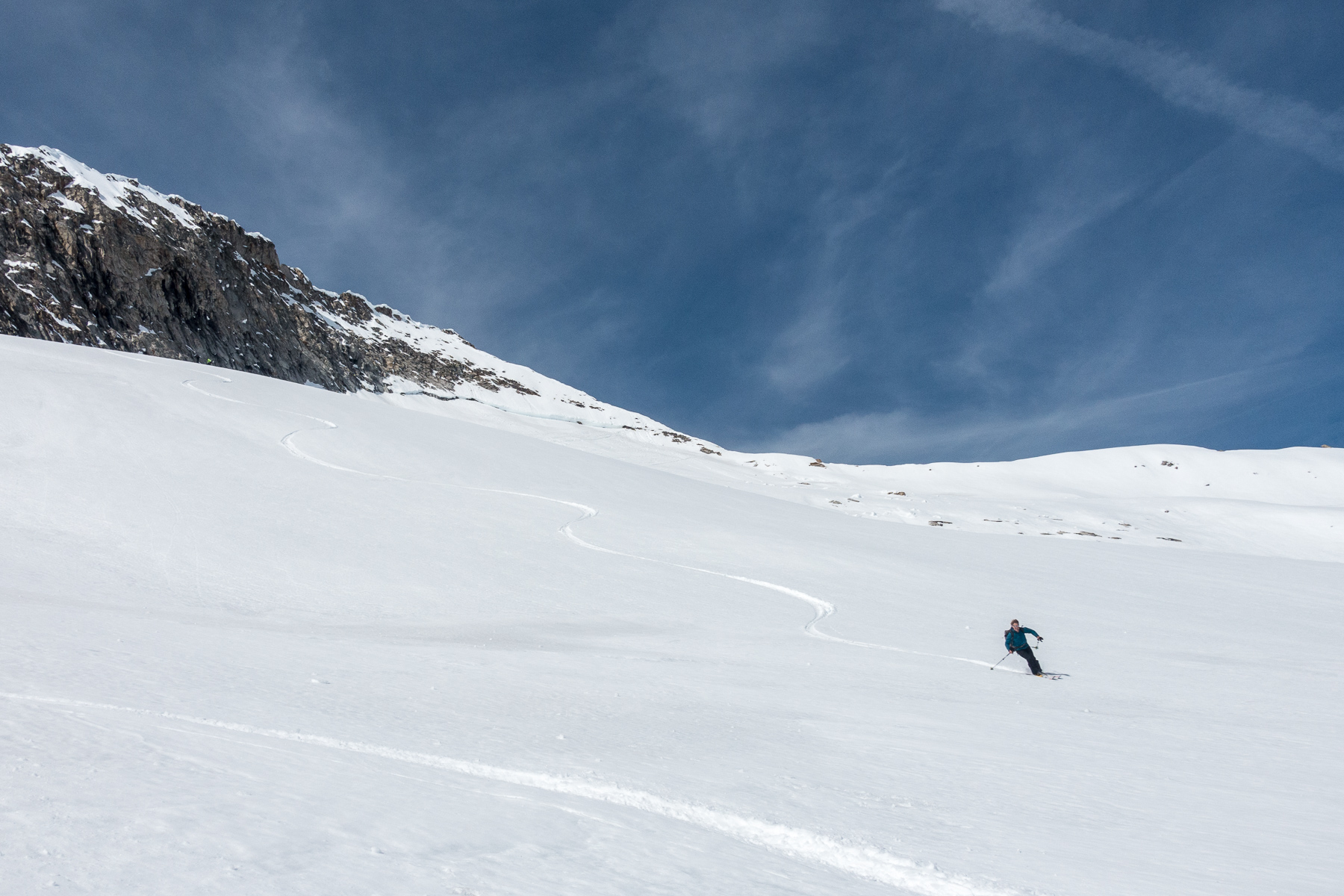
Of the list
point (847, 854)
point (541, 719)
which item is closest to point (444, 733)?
point (541, 719)

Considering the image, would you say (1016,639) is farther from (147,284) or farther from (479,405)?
(147,284)

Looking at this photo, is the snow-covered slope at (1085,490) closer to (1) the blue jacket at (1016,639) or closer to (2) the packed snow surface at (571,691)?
(2) the packed snow surface at (571,691)

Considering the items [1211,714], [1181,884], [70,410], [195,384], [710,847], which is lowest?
[710,847]

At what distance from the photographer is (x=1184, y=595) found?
1828 centimetres

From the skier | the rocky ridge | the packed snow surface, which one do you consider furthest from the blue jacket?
the rocky ridge

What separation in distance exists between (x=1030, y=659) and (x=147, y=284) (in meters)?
71.6

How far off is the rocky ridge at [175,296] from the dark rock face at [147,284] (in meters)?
0.11

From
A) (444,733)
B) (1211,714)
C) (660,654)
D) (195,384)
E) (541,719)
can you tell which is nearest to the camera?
(444,733)

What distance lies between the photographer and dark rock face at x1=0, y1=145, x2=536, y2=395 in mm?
53688

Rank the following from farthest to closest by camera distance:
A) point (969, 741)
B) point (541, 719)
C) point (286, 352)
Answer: point (286, 352) → point (969, 741) → point (541, 719)

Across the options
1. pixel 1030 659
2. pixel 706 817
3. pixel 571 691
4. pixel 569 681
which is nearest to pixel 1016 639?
pixel 1030 659

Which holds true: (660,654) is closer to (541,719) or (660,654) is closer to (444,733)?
(541,719)

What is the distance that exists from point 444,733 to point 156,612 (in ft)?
19.6

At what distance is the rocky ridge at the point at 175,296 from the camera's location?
178ft
